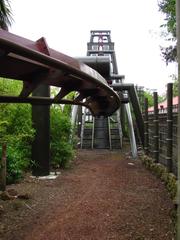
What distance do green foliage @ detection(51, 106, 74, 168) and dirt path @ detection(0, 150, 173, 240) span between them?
1.65 m

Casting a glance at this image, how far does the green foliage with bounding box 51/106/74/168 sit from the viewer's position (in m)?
10.5

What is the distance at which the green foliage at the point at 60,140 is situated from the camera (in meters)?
10.5

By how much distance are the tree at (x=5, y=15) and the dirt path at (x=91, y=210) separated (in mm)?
2983

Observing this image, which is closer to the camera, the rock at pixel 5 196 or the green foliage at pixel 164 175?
the rock at pixel 5 196

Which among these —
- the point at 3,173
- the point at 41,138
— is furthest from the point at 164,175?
the point at 3,173

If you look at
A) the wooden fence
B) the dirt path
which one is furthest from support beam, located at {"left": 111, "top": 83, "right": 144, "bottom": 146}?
the dirt path

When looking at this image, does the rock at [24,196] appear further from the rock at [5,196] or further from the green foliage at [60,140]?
the green foliage at [60,140]

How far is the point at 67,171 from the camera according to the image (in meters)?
10.0

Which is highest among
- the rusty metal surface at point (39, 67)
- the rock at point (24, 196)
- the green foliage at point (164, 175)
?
the rusty metal surface at point (39, 67)

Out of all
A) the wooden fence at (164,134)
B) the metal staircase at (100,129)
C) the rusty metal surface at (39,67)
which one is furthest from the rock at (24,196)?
the metal staircase at (100,129)

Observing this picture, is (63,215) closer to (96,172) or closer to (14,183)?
(14,183)

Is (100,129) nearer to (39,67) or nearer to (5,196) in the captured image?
(5,196)

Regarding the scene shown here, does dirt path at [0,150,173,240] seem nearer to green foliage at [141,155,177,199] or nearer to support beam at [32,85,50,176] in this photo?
green foliage at [141,155,177,199]

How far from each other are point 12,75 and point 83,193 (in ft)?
13.5
